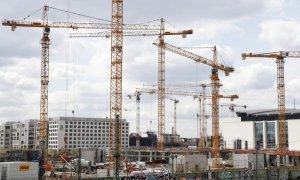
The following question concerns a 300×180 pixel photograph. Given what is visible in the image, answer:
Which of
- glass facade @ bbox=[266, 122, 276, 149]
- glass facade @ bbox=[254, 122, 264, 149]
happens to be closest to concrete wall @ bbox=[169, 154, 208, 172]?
glass facade @ bbox=[266, 122, 276, 149]

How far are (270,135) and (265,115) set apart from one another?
649cm

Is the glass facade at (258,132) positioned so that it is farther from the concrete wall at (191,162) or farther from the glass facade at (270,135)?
the concrete wall at (191,162)

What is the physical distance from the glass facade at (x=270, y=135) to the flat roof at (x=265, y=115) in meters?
1.86

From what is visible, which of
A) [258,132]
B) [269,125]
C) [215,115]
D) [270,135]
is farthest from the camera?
[258,132]

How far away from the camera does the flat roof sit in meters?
138

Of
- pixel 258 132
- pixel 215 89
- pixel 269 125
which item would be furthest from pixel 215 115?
pixel 258 132

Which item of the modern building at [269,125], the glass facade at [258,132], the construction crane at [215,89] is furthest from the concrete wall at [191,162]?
the glass facade at [258,132]

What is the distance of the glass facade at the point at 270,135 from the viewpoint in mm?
142875

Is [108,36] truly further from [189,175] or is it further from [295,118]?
[295,118]

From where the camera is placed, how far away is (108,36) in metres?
105

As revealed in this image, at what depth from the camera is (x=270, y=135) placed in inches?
5659

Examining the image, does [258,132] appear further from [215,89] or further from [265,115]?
[215,89]

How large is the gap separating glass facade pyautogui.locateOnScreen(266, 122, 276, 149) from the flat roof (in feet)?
6.10

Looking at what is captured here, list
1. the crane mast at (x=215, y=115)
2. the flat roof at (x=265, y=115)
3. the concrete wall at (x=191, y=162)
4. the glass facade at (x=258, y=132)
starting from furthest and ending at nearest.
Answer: the glass facade at (x=258, y=132)
the flat roof at (x=265, y=115)
the crane mast at (x=215, y=115)
the concrete wall at (x=191, y=162)
